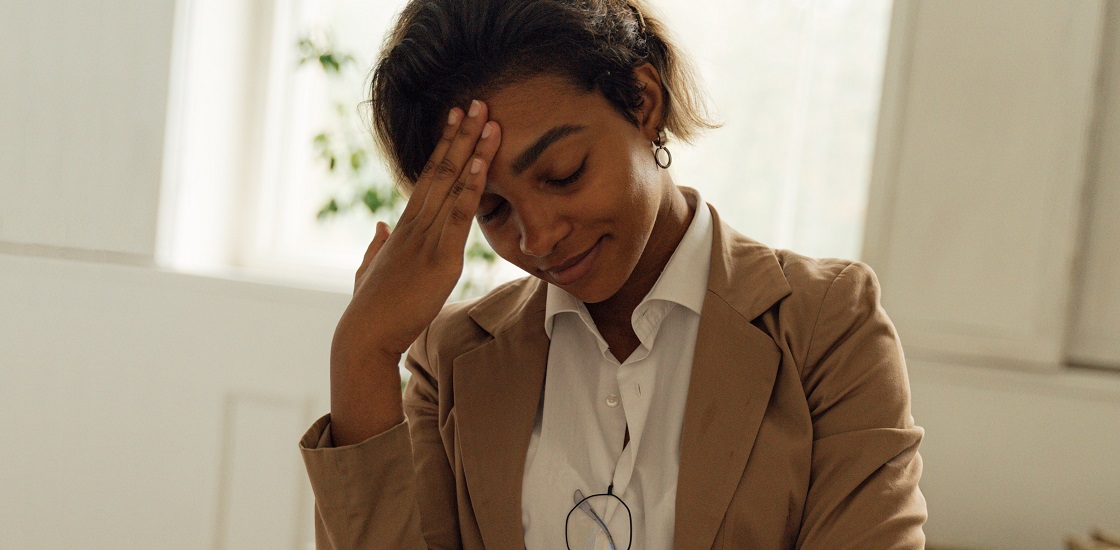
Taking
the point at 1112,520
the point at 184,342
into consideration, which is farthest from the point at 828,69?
the point at 184,342

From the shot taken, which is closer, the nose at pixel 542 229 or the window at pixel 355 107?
the nose at pixel 542 229

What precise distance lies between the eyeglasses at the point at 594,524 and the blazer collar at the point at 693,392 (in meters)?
0.07

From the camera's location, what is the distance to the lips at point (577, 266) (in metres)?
1.13

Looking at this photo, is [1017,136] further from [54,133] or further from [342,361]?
[54,133]

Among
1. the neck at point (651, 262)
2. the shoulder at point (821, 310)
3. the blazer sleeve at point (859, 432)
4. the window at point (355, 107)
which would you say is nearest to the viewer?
the blazer sleeve at point (859, 432)

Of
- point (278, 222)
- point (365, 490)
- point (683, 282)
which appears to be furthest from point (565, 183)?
point (278, 222)

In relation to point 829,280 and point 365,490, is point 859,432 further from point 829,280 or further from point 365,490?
point 365,490

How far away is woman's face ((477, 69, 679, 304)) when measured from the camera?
107 centimetres

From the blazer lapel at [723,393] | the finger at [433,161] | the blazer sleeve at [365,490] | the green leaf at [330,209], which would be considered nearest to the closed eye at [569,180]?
the finger at [433,161]

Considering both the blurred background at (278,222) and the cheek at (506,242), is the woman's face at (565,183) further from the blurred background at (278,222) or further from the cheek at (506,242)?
the blurred background at (278,222)

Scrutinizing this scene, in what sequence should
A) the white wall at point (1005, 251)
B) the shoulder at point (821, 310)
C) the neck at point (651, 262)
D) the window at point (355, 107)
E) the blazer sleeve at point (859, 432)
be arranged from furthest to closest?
the window at point (355, 107)
the white wall at point (1005, 251)
the neck at point (651, 262)
the shoulder at point (821, 310)
the blazer sleeve at point (859, 432)

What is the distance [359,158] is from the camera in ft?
7.79

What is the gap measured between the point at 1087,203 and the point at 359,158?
5.23ft

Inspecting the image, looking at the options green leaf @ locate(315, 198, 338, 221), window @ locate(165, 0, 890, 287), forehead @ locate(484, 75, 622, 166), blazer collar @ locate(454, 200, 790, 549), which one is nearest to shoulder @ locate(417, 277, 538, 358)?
blazer collar @ locate(454, 200, 790, 549)
